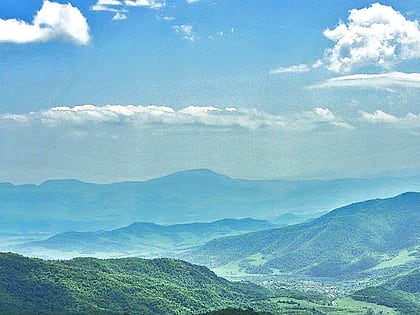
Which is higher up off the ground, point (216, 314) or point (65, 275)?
point (65, 275)

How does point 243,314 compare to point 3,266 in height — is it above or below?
below

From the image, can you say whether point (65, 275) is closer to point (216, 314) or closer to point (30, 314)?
point (30, 314)

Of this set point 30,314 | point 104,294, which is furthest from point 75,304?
point 30,314

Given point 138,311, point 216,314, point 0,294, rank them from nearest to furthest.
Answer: point 216,314
point 0,294
point 138,311

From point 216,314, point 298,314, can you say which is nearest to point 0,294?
point 216,314

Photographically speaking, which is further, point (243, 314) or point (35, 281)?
point (35, 281)

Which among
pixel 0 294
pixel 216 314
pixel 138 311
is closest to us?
pixel 216 314

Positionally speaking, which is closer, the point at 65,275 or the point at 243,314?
the point at 243,314

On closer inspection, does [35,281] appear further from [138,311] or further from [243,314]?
[243,314]
